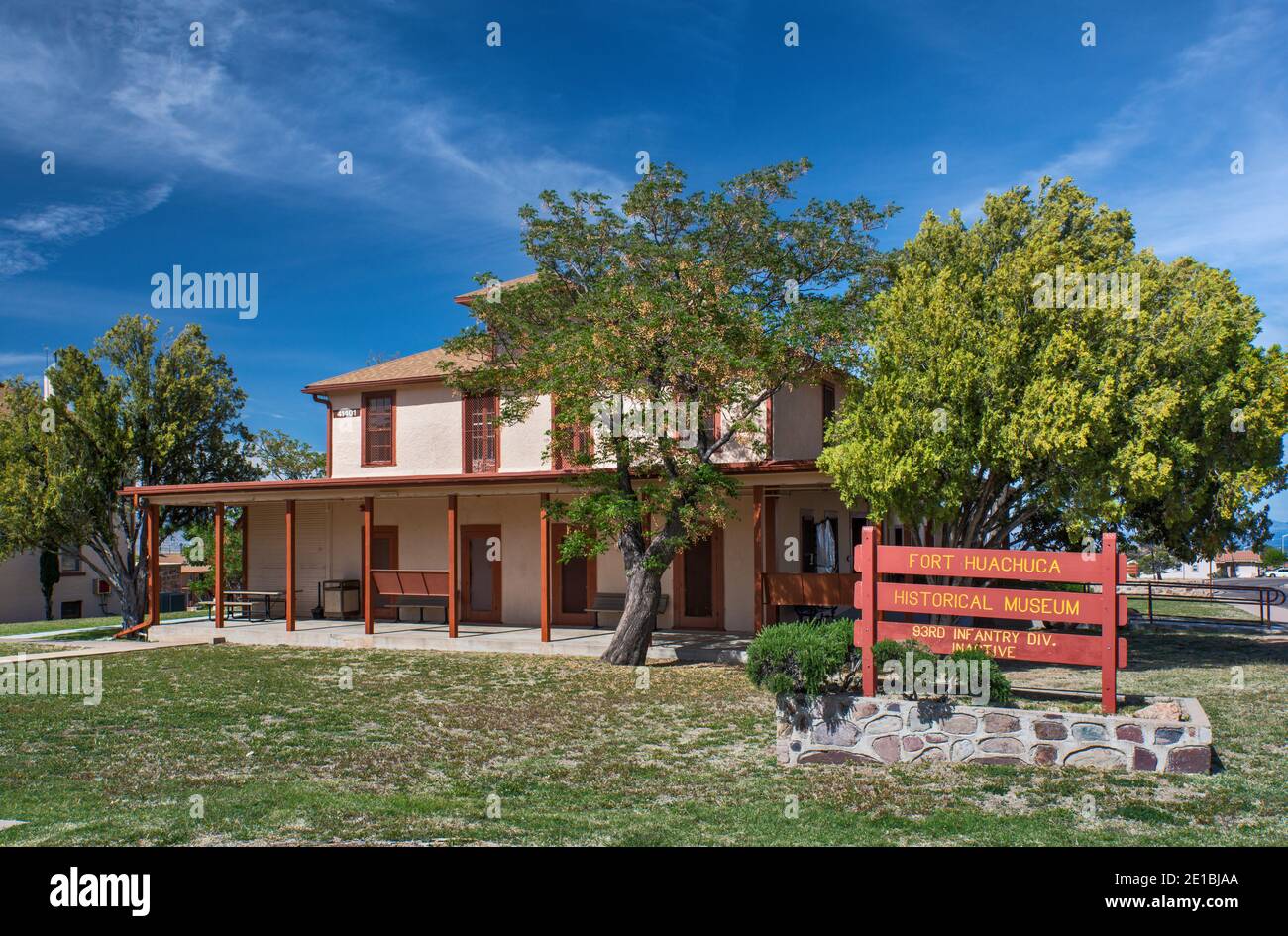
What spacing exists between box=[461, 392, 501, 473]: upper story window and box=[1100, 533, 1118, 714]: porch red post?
1399cm

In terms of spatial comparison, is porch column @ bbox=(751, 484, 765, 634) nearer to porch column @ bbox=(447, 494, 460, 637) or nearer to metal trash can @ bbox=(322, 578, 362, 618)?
porch column @ bbox=(447, 494, 460, 637)

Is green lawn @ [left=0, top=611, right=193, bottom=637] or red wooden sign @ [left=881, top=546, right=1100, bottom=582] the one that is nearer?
red wooden sign @ [left=881, top=546, right=1100, bottom=582]

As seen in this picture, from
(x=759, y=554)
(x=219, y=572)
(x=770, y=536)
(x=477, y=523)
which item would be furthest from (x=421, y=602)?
(x=759, y=554)

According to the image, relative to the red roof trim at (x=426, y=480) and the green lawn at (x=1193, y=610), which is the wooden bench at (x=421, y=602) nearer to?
the red roof trim at (x=426, y=480)

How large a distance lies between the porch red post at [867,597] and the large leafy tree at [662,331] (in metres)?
4.44

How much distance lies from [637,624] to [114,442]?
16.2 metres

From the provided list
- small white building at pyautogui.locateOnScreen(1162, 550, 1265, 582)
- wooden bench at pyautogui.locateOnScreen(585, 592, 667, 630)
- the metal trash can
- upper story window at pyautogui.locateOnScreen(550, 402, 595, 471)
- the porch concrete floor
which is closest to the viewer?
the porch concrete floor

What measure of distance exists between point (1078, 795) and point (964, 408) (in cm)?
681

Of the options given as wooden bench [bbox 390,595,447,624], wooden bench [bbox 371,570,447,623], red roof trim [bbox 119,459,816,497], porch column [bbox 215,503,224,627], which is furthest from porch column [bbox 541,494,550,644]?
porch column [bbox 215,503,224,627]

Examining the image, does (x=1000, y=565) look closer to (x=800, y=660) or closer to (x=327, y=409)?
(x=800, y=660)

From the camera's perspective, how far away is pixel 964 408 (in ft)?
41.7

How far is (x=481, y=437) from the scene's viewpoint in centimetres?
2045

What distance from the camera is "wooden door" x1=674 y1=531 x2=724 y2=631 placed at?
1797 centimetres
